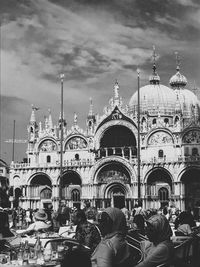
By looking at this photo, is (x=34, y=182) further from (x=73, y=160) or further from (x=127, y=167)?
(x=127, y=167)

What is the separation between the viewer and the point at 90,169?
182ft

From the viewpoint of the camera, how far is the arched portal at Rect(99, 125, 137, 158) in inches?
2238

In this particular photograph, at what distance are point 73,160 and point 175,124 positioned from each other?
11977mm

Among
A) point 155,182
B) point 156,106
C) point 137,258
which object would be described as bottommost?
point 137,258

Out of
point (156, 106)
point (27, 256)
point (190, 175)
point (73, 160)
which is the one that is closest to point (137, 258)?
point (27, 256)

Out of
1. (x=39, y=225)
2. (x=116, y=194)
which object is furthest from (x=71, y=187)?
(x=39, y=225)

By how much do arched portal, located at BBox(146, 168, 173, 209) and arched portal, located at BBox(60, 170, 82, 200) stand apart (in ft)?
26.9

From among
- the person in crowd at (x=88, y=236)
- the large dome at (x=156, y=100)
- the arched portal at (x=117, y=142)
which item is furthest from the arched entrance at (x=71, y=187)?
the person in crowd at (x=88, y=236)

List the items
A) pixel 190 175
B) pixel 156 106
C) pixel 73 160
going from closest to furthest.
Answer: pixel 190 175 < pixel 73 160 < pixel 156 106

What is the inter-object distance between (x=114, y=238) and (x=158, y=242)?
2.41 feet

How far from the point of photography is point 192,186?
5206 cm

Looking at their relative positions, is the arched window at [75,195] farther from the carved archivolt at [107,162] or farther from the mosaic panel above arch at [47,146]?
the mosaic panel above arch at [47,146]

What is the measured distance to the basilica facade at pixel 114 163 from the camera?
5269cm

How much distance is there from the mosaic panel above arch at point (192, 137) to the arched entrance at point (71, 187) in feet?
41.3
